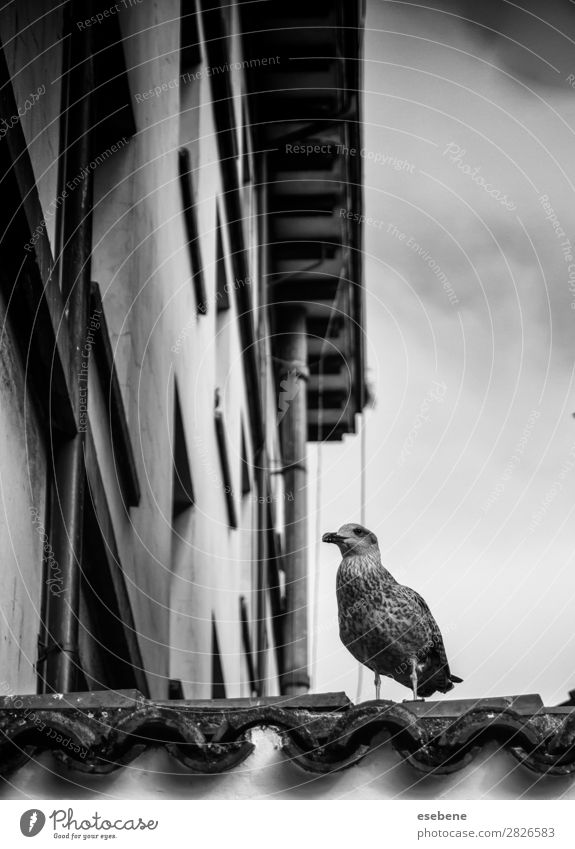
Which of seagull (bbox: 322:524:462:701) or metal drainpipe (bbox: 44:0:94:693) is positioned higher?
metal drainpipe (bbox: 44:0:94:693)

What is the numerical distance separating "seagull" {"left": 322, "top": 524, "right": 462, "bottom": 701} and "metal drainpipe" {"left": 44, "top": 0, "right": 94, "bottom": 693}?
110 cm

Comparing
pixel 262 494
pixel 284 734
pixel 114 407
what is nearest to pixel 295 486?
pixel 262 494

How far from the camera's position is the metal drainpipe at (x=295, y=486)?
54.6ft

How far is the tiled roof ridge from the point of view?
14.2 ft

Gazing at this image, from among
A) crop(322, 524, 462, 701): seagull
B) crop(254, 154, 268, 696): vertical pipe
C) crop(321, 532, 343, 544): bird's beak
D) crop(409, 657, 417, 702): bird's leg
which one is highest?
crop(254, 154, 268, 696): vertical pipe

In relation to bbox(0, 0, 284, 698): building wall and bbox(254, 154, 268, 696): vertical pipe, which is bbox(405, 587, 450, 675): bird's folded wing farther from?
bbox(254, 154, 268, 696): vertical pipe

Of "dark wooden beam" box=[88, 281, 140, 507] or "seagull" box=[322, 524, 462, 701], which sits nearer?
"seagull" box=[322, 524, 462, 701]

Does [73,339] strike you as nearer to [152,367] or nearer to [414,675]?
[414,675]

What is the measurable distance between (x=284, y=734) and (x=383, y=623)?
118cm

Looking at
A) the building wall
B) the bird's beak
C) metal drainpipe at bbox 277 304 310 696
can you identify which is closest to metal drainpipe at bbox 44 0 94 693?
the building wall

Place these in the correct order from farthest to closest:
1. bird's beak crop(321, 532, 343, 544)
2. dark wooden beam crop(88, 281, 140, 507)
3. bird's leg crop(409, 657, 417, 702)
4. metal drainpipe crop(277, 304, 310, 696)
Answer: metal drainpipe crop(277, 304, 310, 696) → dark wooden beam crop(88, 281, 140, 507) → bird's beak crop(321, 532, 343, 544) → bird's leg crop(409, 657, 417, 702)
